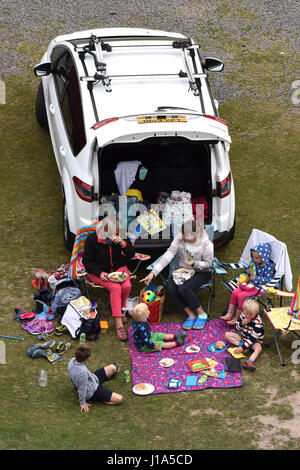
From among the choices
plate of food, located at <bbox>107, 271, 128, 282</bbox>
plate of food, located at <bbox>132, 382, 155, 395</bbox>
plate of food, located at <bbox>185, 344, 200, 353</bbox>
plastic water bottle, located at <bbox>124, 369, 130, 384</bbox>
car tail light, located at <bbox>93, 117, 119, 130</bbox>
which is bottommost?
plate of food, located at <bbox>132, 382, 155, 395</bbox>

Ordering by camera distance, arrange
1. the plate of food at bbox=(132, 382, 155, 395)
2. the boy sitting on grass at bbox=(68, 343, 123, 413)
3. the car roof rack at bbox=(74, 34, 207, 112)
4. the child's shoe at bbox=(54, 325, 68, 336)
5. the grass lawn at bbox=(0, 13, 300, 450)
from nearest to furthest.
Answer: the grass lawn at bbox=(0, 13, 300, 450) < the boy sitting on grass at bbox=(68, 343, 123, 413) < the plate of food at bbox=(132, 382, 155, 395) < the child's shoe at bbox=(54, 325, 68, 336) < the car roof rack at bbox=(74, 34, 207, 112)

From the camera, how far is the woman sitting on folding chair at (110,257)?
8.66m

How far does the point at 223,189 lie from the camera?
29.7ft

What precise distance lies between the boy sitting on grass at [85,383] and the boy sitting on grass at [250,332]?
1.55 metres

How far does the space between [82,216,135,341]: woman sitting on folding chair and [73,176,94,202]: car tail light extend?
352 mm

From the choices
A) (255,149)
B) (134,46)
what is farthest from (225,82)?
(134,46)

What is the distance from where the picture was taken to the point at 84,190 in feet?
29.2

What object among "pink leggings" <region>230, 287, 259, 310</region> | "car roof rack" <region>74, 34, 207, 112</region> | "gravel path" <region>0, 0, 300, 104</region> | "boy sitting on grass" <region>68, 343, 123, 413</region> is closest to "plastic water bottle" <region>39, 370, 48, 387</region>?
"boy sitting on grass" <region>68, 343, 123, 413</region>

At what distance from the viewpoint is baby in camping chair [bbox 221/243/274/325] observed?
28.3ft

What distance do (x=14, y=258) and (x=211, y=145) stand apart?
291 cm

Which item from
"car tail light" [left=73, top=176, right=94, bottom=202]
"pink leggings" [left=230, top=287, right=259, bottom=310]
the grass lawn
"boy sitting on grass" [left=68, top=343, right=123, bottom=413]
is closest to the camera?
the grass lawn

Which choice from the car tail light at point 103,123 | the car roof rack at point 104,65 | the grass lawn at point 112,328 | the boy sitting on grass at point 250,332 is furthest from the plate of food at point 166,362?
the car roof rack at point 104,65

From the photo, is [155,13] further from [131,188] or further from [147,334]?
[147,334]

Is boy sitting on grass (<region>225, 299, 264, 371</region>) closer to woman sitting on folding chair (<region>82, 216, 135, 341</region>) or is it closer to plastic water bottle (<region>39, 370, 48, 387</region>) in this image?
woman sitting on folding chair (<region>82, 216, 135, 341</region>)
